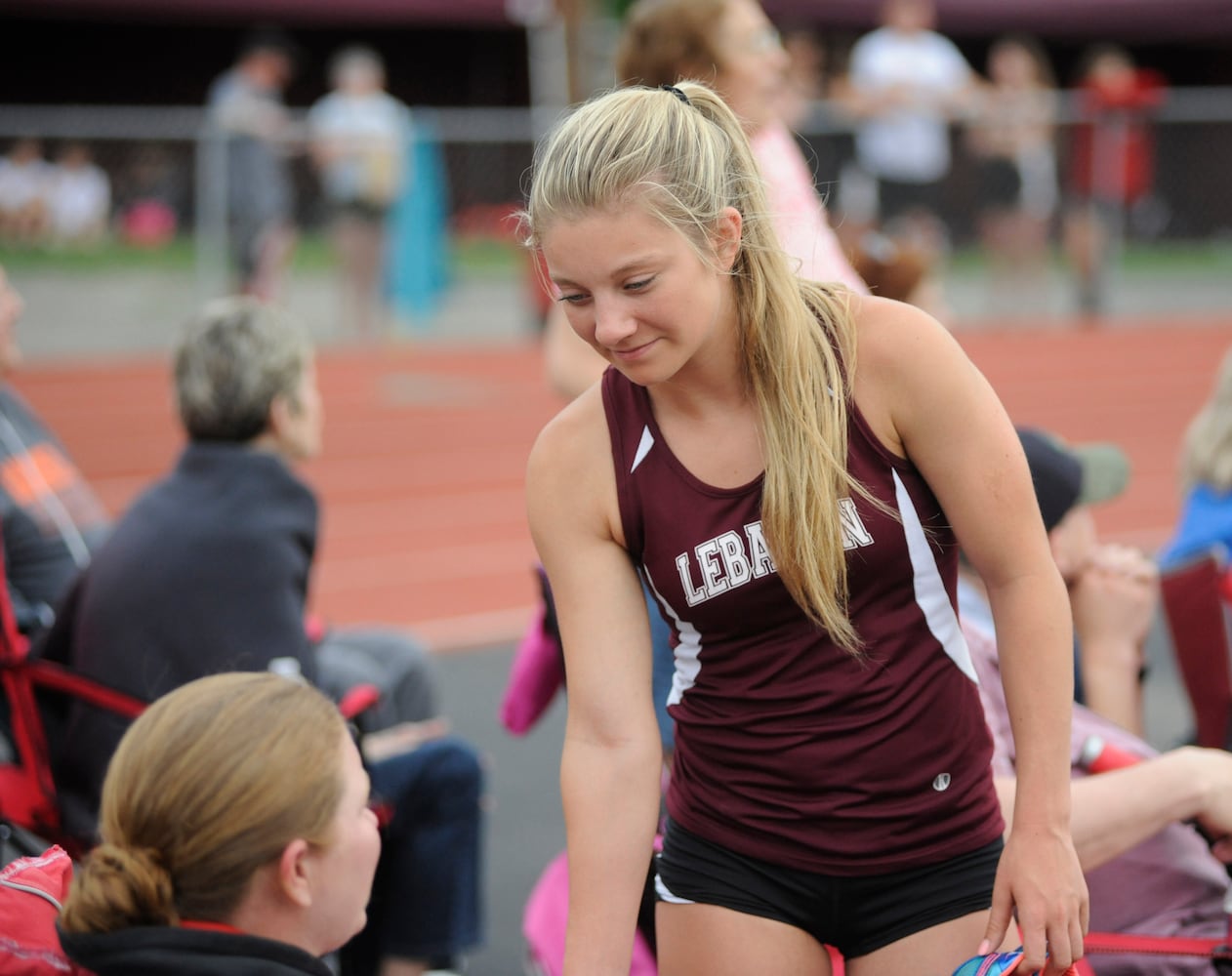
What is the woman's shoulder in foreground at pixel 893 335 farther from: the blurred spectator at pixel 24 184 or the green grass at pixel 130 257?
the blurred spectator at pixel 24 184

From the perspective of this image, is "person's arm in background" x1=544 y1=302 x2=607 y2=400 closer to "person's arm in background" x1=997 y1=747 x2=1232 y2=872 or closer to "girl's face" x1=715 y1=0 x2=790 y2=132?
"girl's face" x1=715 y1=0 x2=790 y2=132

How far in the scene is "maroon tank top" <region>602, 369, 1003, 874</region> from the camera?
6.17 ft

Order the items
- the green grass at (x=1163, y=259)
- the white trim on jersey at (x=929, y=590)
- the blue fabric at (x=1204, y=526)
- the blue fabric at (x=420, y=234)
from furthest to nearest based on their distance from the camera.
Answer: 1. the green grass at (x=1163, y=259)
2. the blue fabric at (x=420, y=234)
3. the blue fabric at (x=1204, y=526)
4. the white trim on jersey at (x=929, y=590)

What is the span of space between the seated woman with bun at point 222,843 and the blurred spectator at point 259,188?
30.1ft

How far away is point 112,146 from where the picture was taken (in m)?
10.5

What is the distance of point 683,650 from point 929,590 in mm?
335

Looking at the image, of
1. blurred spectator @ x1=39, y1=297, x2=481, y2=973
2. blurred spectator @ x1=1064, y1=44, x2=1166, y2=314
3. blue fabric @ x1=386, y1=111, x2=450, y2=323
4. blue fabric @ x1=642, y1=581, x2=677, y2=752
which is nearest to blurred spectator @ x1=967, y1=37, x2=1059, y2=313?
blurred spectator @ x1=1064, y1=44, x2=1166, y2=314

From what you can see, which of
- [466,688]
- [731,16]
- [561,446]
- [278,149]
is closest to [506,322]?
[278,149]

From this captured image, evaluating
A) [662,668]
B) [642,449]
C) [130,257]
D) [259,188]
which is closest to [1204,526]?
[662,668]

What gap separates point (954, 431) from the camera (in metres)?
1.81

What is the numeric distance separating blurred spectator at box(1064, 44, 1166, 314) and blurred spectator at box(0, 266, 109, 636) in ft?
35.5

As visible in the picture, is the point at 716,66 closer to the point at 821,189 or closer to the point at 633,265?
the point at 633,265

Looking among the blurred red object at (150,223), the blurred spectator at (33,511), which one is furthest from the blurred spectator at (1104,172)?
the blurred spectator at (33,511)

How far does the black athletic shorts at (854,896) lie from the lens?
193 centimetres
